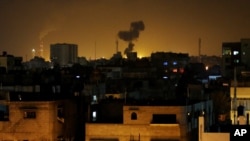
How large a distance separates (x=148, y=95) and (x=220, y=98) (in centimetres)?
795

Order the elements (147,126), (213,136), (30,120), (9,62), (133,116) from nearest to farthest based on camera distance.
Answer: (213,136) < (147,126) < (133,116) < (30,120) < (9,62)

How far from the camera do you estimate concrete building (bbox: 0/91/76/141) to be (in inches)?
1012

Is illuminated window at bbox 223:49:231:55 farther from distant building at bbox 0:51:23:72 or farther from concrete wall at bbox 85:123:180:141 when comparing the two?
concrete wall at bbox 85:123:180:141

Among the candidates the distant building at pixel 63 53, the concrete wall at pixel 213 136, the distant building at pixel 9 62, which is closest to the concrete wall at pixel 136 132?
the concrete wall at pixel 213 136

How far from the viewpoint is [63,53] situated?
11031 cm

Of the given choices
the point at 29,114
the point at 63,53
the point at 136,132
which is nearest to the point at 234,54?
the point at 63,53

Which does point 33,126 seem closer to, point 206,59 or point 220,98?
point 220,98

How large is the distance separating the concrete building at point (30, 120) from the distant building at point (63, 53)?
272ft

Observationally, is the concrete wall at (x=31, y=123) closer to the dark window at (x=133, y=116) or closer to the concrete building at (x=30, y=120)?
the concrete building at (x=30, y=120)

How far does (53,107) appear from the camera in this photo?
84.9ft

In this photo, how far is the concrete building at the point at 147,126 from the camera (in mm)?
24875

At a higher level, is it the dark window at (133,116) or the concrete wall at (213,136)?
the dark window at (133,116)

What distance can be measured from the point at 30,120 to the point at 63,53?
3343 inches

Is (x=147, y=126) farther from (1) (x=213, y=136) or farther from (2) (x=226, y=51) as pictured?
(2) (x=226, y=51)
